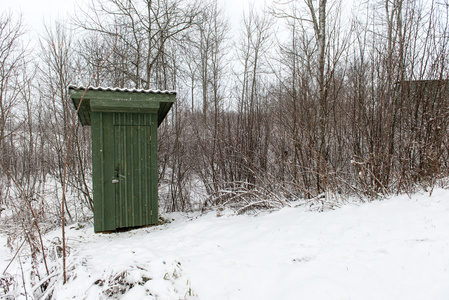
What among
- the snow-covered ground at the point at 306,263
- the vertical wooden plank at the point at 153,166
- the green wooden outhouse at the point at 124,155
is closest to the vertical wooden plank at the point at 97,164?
the green wooden outhouse at the point at 124,155

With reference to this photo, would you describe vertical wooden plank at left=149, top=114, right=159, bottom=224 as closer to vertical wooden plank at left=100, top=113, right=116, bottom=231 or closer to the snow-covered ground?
vertical wooden plank at left=100, top=113, right=116, bottom=231

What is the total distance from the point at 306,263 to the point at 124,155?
365cm

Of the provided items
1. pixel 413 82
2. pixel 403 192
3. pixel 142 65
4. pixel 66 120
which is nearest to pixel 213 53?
pixel 142 65

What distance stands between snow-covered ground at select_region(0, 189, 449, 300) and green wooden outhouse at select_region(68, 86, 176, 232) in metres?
1.55

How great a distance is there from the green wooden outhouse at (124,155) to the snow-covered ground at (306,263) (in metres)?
1.55

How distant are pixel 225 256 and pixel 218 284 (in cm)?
58

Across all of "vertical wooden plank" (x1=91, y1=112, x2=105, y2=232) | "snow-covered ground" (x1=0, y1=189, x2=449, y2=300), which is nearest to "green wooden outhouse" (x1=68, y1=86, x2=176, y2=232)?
"vertical wooden plank" (x1=91, y1=112, x2=105, y2=232)

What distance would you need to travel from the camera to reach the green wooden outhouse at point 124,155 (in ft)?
14.3

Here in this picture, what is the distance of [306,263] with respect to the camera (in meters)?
2.25

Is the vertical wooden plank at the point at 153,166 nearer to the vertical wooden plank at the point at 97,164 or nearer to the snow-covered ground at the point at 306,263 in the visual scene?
the vertical wooden plank at the point at 97,164

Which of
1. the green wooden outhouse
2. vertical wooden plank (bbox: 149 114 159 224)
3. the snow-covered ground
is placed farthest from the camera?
vertical wooden plank (bbox: 149 114 159 224)

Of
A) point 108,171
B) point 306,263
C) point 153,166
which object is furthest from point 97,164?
point 306,263

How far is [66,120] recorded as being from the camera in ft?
24.0

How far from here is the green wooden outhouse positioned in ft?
14.3
